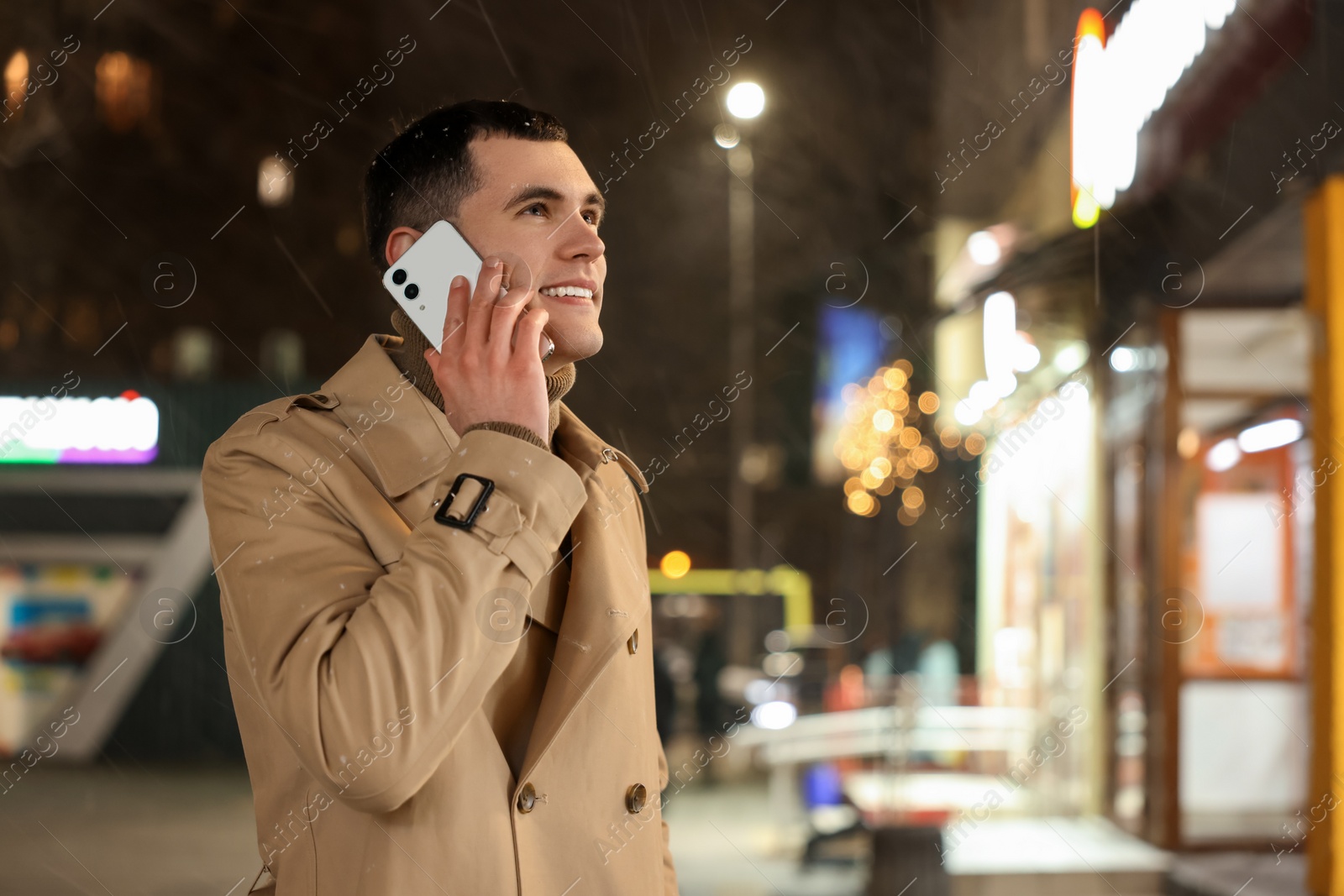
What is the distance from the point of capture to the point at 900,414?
4523 mm

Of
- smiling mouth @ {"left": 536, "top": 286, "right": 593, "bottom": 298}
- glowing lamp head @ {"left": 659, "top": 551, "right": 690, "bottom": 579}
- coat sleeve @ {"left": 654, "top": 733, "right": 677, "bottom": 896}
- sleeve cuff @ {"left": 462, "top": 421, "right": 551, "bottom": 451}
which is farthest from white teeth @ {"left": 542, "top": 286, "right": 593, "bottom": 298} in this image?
glowing lamp head @ {"left": 659, "top": 551, "right": 690, "bottom": 579}

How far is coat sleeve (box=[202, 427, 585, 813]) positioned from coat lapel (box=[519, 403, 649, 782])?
0.19 m

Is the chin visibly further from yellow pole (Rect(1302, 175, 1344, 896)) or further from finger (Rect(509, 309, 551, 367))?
yellow pole (Rect(1302, 175, 1344, 896))

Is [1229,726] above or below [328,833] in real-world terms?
above

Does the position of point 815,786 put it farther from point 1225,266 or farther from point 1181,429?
point 1225,266

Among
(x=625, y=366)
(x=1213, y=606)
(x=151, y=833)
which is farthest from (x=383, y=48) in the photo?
(x=1213, y=606)

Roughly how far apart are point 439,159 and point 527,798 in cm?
99

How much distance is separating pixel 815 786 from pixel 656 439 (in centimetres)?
172

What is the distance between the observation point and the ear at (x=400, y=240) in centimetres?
165

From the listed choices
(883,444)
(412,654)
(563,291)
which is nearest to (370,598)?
(412,654)

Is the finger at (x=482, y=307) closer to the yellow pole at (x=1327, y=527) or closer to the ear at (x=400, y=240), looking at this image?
the ear at (x=400, y=240)

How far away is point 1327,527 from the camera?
4.04m

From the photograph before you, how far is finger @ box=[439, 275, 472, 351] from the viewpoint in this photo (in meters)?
1.30

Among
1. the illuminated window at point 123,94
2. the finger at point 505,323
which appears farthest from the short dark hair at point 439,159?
the illuminated window at point 123,94
